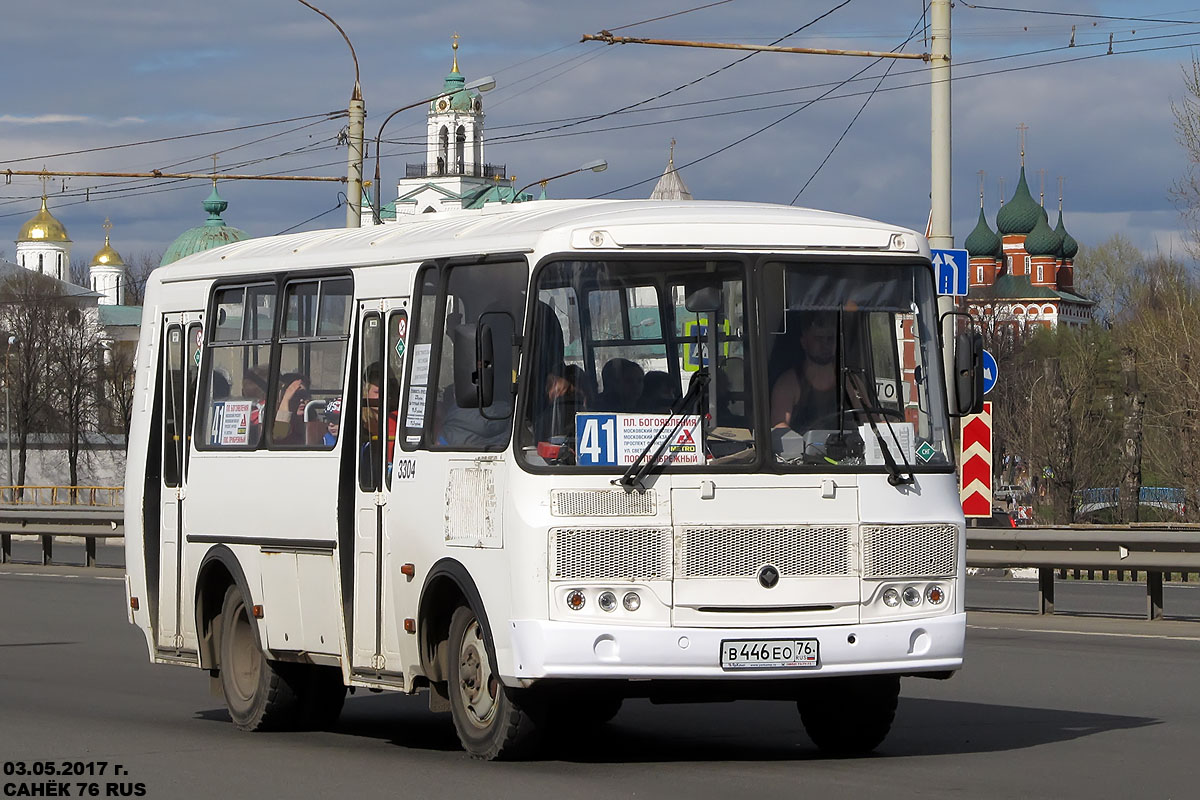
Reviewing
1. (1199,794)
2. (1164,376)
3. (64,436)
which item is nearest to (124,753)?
(1199,794)

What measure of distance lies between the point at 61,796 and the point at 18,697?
4881 millimetres

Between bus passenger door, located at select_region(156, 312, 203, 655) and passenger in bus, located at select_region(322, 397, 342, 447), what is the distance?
1.72 metres

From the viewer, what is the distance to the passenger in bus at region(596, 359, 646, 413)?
9.63m

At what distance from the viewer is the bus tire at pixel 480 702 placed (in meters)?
9.62

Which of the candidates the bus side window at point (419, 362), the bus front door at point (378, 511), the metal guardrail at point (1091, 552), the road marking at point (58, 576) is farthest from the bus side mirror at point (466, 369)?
the road marking at point (58, 576)

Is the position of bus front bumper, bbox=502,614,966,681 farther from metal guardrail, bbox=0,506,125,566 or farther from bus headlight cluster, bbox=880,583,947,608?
metal guardrail, bbox=0,506,125,566

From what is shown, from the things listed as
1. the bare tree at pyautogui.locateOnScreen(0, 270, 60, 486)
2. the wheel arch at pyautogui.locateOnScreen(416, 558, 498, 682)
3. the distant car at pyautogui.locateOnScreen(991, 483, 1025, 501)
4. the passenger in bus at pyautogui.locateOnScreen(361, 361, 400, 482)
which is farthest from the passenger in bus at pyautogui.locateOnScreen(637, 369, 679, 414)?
the bare tree at pyautogui.locateOnScreen(0, 270, 60, 486)

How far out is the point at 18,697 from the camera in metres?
13.6

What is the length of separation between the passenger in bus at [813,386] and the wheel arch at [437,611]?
1.75 metres

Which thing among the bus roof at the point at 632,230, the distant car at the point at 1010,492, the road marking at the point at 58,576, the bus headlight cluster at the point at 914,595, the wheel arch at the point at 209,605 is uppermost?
the bus roof at the point at 632,230

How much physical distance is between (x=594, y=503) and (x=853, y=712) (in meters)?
1.93

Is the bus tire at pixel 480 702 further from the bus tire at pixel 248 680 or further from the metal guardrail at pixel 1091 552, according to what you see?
the metal guardrail at pixel 1091 552

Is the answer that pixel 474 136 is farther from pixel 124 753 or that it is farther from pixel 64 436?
pixel 124 753

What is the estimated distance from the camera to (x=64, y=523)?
33.7 m
